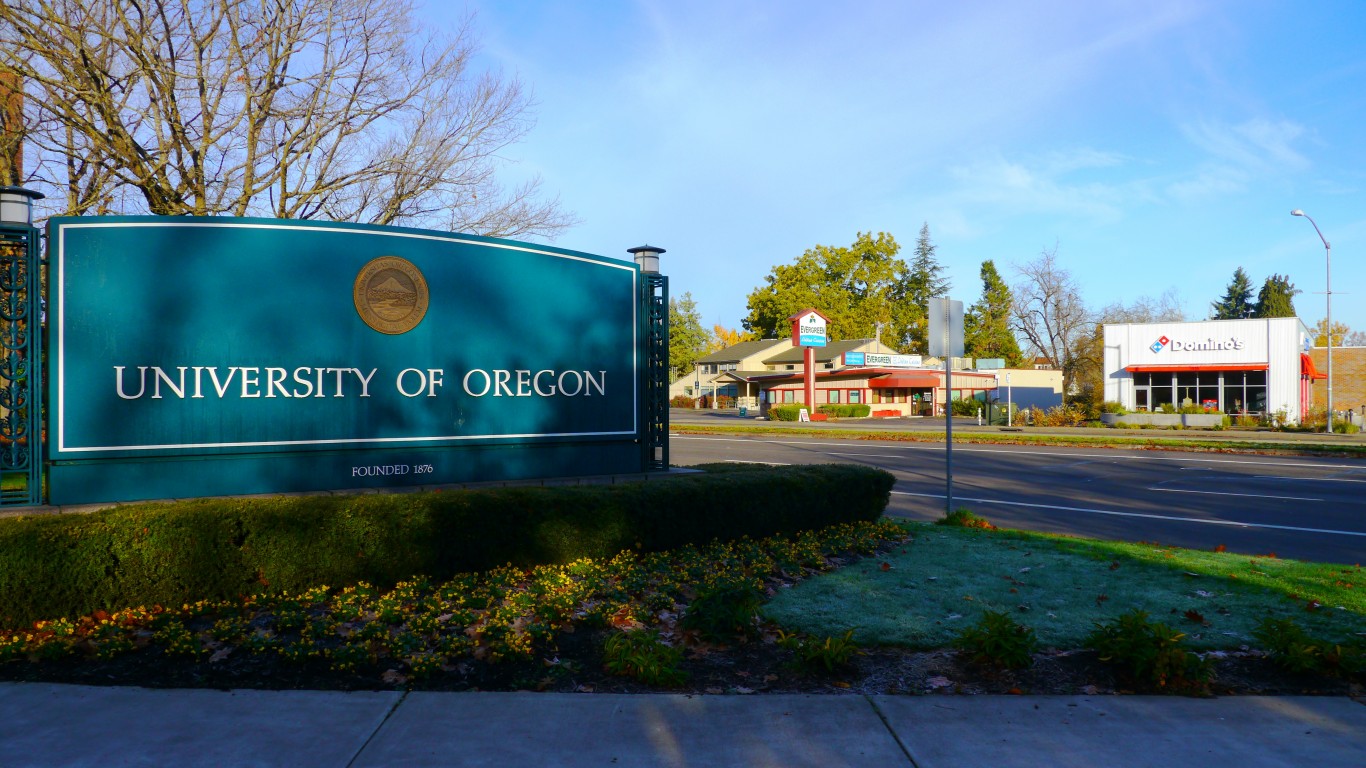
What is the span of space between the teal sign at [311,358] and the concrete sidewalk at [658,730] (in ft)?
9.49

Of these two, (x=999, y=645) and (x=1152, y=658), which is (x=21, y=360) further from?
(x=1152, y=658)

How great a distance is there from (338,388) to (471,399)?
1257 mm

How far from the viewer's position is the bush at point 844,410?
5681 centimetres

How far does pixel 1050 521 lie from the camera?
42.2 feet

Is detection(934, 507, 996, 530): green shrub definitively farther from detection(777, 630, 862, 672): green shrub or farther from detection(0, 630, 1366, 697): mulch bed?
detection(777, 630, 862, 672): green shrub

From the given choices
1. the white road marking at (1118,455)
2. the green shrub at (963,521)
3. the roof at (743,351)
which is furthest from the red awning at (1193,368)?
the roof at (743,351)

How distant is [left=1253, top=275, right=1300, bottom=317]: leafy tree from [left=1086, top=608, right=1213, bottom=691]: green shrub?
91.9m

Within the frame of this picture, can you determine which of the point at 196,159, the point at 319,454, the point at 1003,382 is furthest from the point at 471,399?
the point at 1003,382

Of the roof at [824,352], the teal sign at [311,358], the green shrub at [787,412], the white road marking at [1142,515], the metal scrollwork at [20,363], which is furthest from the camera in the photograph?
the roof at [824,352]

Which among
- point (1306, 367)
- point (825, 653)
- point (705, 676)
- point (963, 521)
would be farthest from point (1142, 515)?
point (1306, 367)

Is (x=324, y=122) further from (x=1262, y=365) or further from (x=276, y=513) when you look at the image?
(x=1262, y=365)

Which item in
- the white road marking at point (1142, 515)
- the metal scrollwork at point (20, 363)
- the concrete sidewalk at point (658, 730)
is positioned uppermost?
the metal scrollwork at point (20, 363)

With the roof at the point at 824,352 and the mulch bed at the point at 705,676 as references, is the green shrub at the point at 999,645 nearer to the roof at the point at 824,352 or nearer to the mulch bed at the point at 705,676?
the mulch bed at the point at 705,676

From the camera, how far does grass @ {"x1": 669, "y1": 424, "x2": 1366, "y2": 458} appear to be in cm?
2578
